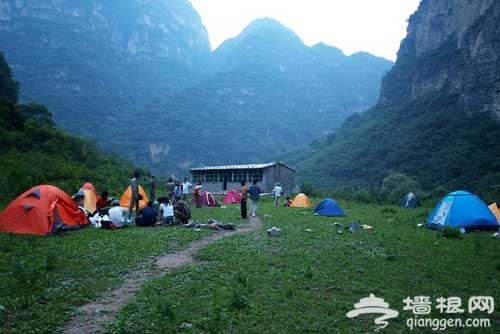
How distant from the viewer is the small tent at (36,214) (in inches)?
550

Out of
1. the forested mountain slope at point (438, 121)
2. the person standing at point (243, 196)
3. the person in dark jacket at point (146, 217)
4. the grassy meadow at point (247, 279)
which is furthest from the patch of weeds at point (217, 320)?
the forested mountain slope at point (438, 121)

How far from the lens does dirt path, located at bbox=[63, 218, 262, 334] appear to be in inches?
245

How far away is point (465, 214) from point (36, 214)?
674 inches

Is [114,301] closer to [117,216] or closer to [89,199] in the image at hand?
[117,216]

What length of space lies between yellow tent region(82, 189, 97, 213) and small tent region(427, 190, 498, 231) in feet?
56.6

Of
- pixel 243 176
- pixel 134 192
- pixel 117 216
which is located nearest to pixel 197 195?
pixel 134 192

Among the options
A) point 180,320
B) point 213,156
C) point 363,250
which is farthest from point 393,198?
→ point 213,156

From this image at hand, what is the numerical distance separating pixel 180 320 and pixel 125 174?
39.9 m

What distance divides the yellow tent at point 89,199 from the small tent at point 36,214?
627 cm

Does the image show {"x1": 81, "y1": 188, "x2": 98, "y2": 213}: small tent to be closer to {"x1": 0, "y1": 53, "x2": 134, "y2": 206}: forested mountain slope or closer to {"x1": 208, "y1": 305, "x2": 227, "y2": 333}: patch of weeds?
{"x1": 0, "y1": 53, "x2": 134, "y2": 206}: forested mountain slope

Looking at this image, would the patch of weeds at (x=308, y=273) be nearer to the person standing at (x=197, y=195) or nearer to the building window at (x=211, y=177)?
the person standing at (x=197, y=195)

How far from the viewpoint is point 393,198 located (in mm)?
43281

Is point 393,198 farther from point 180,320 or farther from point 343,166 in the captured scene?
point 343,166

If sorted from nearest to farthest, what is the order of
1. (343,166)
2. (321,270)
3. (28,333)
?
(28,333) < (321,270) < (343,166)
